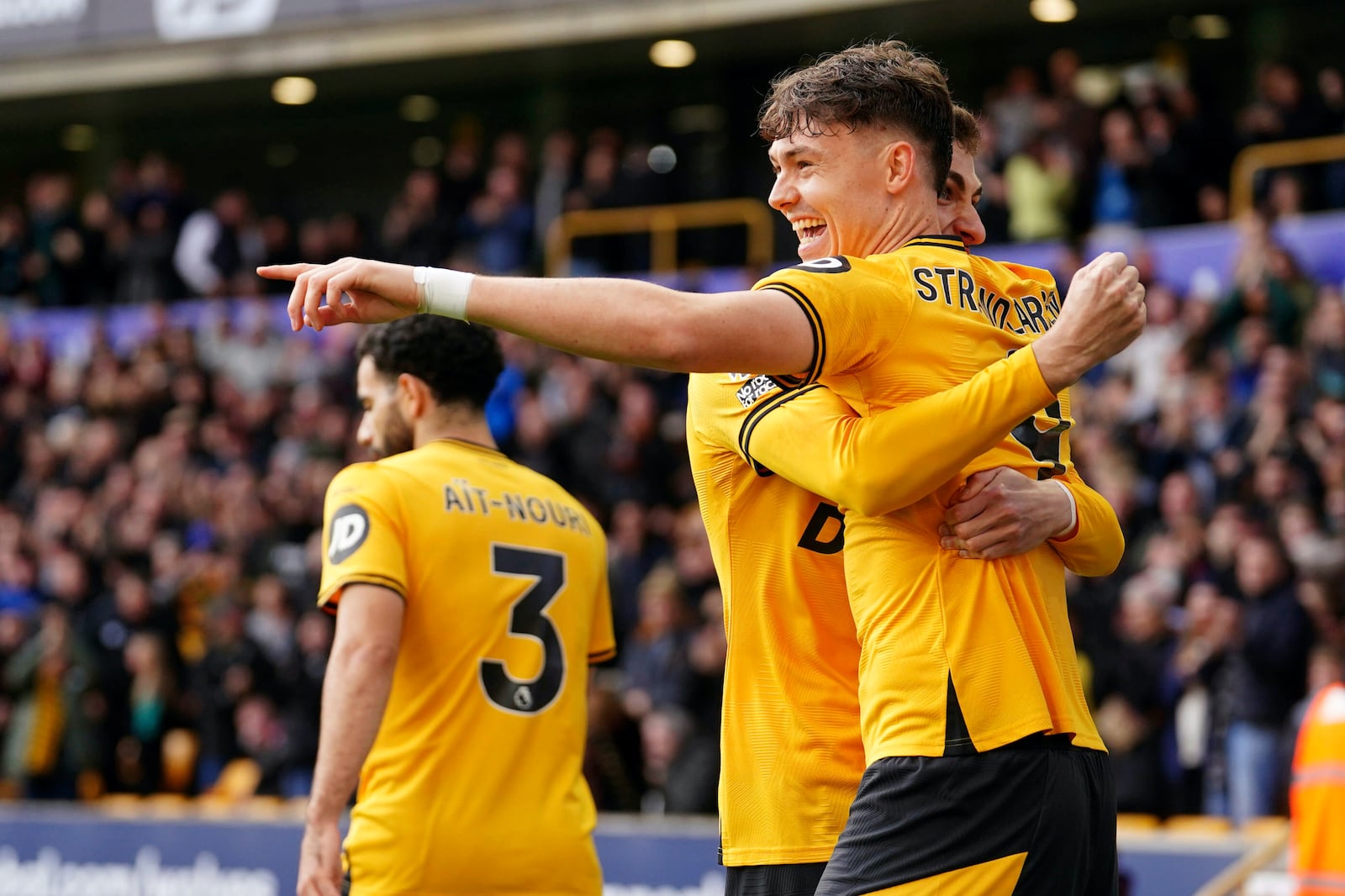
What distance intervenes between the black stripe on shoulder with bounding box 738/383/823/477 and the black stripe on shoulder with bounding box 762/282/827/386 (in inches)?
5.3

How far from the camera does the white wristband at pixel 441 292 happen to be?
3098mm

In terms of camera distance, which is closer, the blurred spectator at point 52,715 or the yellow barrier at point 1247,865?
the yellow barrier at point 1247,865

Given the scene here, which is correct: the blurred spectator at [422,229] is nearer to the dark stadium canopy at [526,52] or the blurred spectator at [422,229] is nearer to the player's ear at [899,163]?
the dark stadium canopy at [526,52]

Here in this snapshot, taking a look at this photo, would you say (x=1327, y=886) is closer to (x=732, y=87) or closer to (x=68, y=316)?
(x=732, y=87)

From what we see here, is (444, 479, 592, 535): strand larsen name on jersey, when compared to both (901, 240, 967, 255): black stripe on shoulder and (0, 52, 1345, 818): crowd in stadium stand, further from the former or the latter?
(0, 52, 1345, 818): crowd in stadium stand

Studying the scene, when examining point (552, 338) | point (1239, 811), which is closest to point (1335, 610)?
point (552, 338)

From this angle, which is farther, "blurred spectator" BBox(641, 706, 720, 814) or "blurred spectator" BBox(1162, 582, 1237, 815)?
"blurred spectator" BBox(641, 706, 720, 814)

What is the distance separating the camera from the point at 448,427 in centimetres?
496

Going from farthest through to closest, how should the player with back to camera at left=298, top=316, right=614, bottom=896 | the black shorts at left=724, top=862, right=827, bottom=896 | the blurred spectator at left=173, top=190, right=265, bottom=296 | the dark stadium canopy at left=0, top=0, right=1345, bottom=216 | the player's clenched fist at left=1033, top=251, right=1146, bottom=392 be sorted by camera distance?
the blurred spectator at left=173, top=190, right=265, bottom=296, the dark stadium canopy at left=0, top=0, right=1345, bottom=216, the player with back to camera at left=298, top=316, right=614, bottom=896, the black shorts at left=724, top=862, right=827, bottom=896, the player's clenched fist at left=1033, top=251, right=1146, bottom=392

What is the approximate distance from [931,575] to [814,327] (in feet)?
1.66

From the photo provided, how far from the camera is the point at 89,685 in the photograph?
15.1m

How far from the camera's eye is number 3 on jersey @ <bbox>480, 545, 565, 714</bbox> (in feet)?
15.3

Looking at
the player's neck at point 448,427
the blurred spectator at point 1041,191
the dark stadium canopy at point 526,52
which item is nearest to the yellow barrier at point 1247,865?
the player's neck at point 448,427

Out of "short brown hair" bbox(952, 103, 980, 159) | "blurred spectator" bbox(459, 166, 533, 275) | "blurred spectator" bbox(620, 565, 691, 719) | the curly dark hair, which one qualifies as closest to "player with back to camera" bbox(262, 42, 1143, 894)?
"short brown hair" bbox(952, 103, 980, 159)
